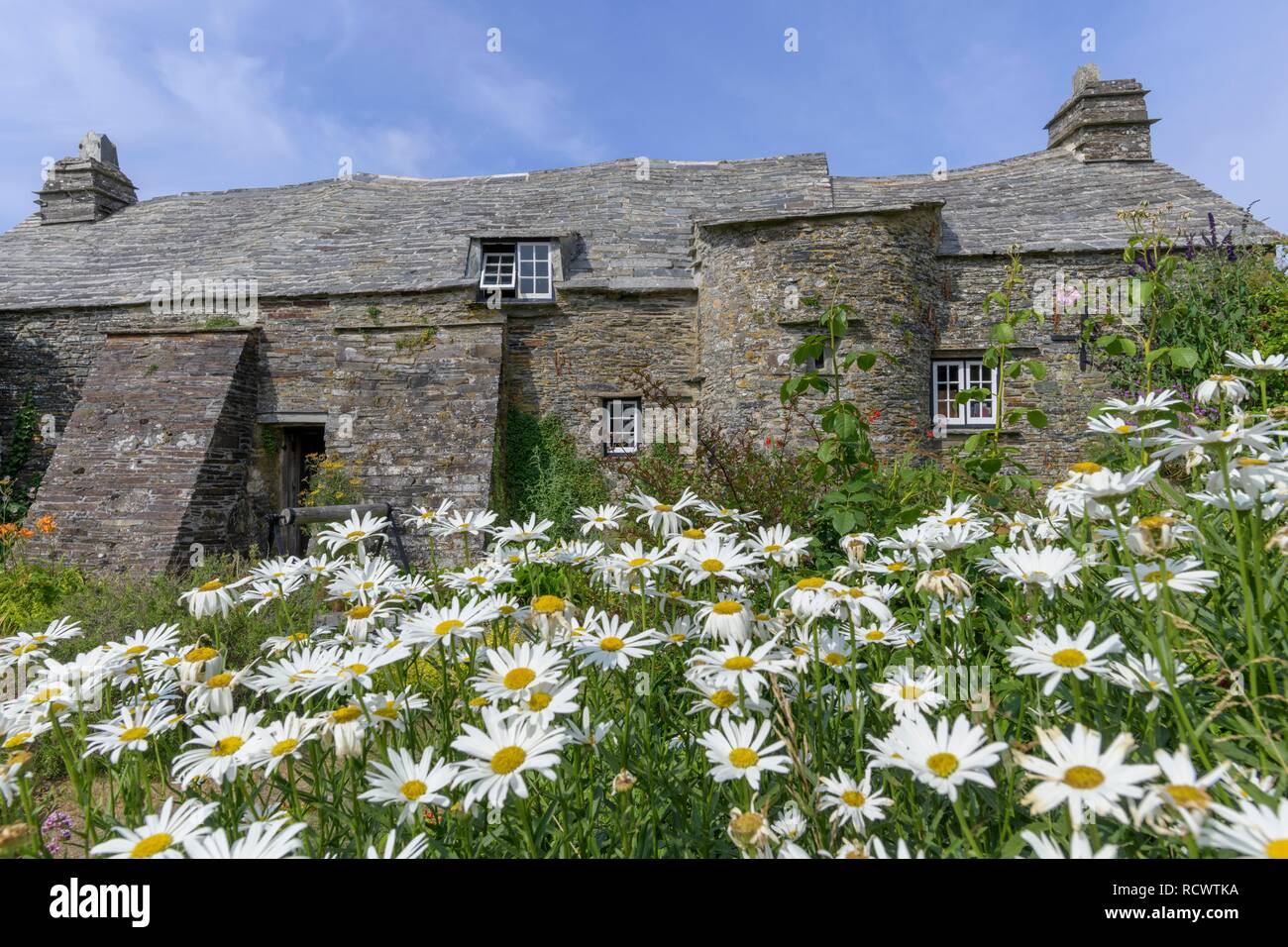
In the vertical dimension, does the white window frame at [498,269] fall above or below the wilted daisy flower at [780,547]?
above

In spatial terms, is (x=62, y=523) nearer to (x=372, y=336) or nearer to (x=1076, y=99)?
(x=372, y=336)

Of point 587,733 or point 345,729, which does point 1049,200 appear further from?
point 345,729

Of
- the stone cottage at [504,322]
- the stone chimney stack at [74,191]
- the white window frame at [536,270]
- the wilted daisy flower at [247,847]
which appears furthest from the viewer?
the stone chimney stack at [74,191]

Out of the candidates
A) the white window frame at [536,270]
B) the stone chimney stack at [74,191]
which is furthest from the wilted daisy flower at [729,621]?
the stone chimney stack at [74,191]

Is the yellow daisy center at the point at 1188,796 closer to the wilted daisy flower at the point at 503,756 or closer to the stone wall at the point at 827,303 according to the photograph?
the wilted daisy flower at the point at 503,756

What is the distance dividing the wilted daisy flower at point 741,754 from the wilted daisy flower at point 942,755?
0.23 metres

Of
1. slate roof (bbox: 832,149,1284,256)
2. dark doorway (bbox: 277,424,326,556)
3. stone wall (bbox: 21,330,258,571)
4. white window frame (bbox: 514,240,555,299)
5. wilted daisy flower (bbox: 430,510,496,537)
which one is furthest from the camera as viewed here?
white window frame (bbox: 514,240,555,299)

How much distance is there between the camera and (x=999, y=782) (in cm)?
161

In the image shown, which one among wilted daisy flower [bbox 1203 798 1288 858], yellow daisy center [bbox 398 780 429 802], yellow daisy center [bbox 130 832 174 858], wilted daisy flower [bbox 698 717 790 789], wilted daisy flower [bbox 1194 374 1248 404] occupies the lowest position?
yellow daisy center [bbox 130 832 174 858]

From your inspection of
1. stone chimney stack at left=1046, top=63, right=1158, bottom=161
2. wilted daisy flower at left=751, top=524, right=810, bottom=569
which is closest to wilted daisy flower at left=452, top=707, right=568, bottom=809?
wilted daisy flower at left=751, top=524, right=810, bottom=569

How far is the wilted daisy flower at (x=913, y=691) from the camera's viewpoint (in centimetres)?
154

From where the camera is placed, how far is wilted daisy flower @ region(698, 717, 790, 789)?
133 centimetres

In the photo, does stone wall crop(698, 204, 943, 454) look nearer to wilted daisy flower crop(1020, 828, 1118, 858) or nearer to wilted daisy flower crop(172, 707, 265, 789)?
wilted daisy flower crop(172, 707, 265, 789)
